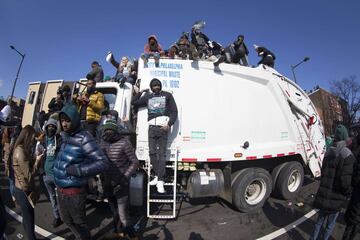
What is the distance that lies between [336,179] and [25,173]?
446cm

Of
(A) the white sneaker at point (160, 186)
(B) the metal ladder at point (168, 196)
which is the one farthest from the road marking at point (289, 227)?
(A) the white sneaker at point (160, 186)

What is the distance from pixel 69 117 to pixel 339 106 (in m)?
59.8

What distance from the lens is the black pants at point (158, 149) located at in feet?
14.8

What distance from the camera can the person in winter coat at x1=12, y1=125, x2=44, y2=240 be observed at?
3.20m

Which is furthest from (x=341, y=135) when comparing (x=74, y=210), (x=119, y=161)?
(x=74, y=210)

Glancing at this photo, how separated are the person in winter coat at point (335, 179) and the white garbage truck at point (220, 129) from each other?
1.75 m

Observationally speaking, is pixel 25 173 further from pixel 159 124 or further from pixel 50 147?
pixel 159 124

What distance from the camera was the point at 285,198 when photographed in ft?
20.2

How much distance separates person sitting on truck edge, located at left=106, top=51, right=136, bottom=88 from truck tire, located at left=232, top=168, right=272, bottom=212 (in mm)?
3263

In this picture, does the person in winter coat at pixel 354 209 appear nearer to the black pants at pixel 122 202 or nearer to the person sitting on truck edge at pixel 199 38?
the black pants at pixel 122 202

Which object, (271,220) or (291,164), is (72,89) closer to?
(271,220)

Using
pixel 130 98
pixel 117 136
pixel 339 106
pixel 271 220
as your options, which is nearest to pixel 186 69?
pixel 130 98

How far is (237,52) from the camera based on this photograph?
19.6 feet

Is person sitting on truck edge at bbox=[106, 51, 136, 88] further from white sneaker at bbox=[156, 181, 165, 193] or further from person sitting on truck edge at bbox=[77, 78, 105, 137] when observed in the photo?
white sneaker at bbox=[156, 181, 165, 193]
